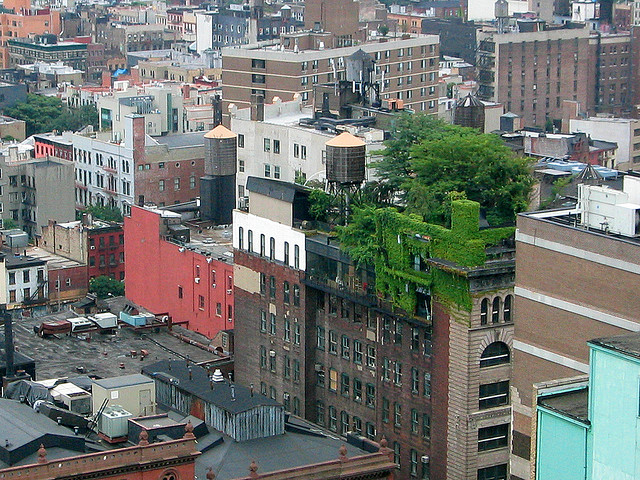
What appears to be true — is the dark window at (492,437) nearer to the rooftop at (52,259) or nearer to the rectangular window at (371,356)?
the rectangular window at (371,356)

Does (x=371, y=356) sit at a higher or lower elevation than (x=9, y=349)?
lower

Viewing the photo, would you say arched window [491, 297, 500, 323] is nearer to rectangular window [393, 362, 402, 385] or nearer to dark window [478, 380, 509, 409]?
Result: dark window [478, 380, 509, 409]

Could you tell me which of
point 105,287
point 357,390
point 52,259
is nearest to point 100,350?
point 357,390

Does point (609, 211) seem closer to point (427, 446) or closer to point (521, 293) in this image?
point (521, 293)

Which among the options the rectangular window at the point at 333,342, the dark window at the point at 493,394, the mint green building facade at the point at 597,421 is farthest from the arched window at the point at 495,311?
the mint green building facade at the point at 597,421

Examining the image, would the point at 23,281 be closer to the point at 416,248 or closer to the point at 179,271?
the point at 179,271
